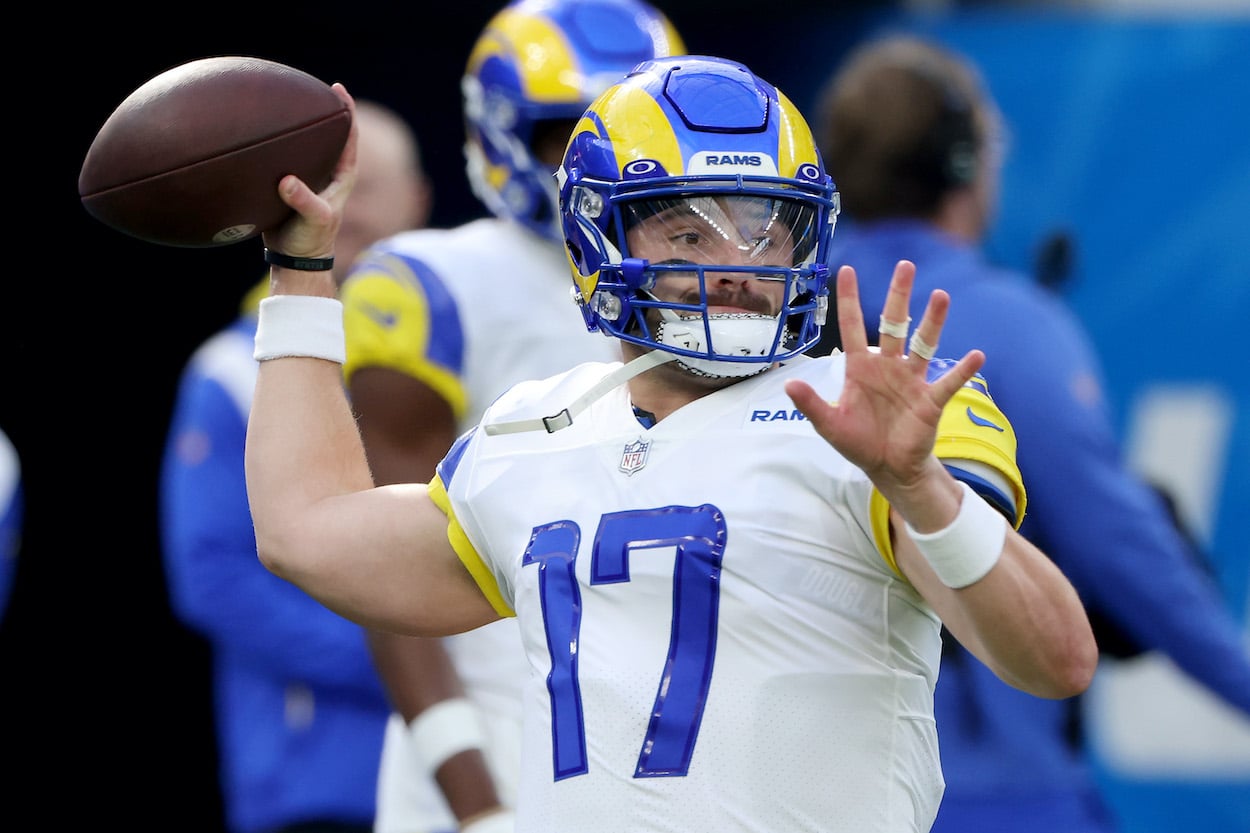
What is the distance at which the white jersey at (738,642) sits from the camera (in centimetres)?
211

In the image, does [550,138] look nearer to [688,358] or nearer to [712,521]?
[688,358]

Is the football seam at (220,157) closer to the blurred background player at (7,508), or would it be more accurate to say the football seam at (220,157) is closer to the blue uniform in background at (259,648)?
the blue uniform in background at (259,648)

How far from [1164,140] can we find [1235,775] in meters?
1.74

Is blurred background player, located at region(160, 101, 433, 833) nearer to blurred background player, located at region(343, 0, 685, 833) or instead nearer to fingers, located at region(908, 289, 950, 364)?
blurred background player, located at region(343, 0, 685, 833)

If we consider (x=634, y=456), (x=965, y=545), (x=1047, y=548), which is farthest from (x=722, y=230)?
(x=1047, y=548)

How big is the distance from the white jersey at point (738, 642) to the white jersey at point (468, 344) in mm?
1140

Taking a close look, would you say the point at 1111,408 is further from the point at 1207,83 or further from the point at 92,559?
the point at 92,559

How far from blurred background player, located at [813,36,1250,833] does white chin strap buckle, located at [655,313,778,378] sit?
1281mm

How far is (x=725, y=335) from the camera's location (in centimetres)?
221

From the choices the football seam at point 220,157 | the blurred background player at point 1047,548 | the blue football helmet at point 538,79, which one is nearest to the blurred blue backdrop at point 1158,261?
the blurred background player at point 1047,548

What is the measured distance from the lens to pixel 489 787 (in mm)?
3201

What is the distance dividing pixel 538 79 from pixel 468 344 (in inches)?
20.8

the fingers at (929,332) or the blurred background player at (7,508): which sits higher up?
the fingers at (929,332)

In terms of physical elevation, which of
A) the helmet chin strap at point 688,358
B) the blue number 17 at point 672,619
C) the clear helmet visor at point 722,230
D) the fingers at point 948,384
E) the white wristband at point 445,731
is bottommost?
the white wristband at point 445,731
